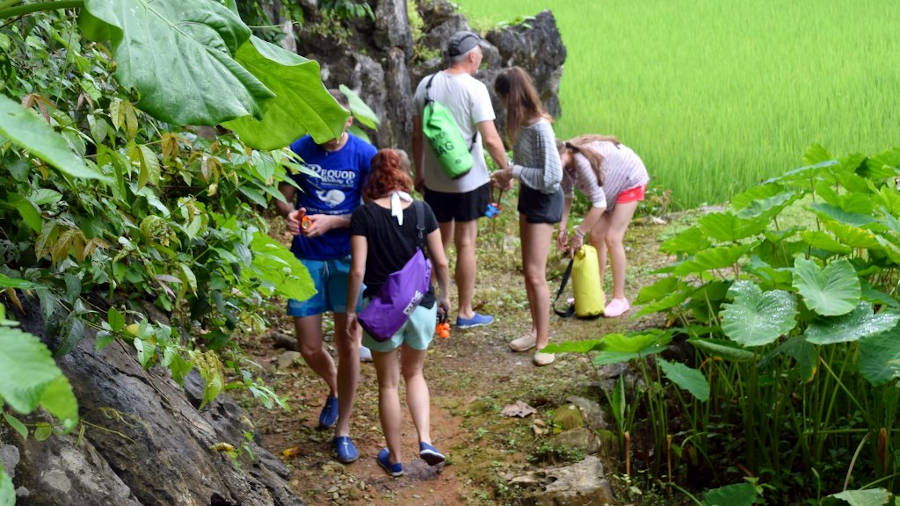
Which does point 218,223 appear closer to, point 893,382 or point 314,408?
point 314,408

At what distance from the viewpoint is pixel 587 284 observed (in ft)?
17.0

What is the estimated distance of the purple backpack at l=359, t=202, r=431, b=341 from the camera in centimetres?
338

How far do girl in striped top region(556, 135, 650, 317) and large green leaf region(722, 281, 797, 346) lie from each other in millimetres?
1596

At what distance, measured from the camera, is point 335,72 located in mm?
7496

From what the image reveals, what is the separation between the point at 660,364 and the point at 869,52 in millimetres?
7579

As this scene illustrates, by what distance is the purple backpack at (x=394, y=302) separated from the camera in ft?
11.1

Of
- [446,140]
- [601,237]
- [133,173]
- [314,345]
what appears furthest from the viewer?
[601,237]

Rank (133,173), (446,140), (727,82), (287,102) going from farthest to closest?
(727,82) < (446,140) < (133,173) < (287,102)

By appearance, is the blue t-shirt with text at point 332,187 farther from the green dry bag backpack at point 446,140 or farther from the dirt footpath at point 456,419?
the green dry bag backpack at point 446,140

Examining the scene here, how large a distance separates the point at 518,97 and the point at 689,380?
1.68 m

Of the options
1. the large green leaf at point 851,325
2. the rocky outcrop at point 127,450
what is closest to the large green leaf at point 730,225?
the large green leaf at point 851,325

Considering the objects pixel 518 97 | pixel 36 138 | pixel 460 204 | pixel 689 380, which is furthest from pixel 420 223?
pixel 36 138

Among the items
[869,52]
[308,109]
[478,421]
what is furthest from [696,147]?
[308,109]

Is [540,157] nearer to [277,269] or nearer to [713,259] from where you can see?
[713,259]
